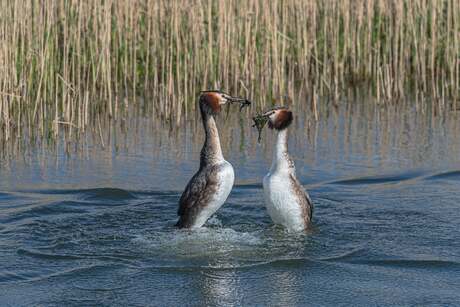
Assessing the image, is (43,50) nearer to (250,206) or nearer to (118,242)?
(250,206)

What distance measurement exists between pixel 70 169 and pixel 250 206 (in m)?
2.10

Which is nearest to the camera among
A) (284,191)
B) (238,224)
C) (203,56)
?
(284,191)

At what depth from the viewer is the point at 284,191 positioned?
7953 millimetres

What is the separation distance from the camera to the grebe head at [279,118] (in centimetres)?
808

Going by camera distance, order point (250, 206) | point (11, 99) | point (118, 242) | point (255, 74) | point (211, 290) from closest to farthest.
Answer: point (211, 290) → point (118, 242) → point (250, 206) → point (11, 99) → point (255, 74)

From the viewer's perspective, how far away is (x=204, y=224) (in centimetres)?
830

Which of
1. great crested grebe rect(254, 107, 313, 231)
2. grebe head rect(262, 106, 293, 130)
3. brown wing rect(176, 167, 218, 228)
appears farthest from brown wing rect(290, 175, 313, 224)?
brown wing rect(176, 167, 218, 228)

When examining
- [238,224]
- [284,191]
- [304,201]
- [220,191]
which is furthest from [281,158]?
[238,224]

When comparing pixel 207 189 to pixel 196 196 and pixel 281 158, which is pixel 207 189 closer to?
pixel 196 196

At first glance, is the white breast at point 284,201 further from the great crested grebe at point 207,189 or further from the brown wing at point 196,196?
the brown wing at point 196,196

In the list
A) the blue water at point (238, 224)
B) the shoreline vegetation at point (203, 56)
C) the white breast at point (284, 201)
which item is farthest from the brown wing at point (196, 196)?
the shoreline vegetation at point (203, 56)

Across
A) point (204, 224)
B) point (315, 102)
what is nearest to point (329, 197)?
point (204, 224)

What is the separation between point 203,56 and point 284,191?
5183 mm

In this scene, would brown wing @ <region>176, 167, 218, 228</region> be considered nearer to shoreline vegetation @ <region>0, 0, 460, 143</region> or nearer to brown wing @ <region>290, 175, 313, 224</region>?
brown wing @ <region>290, 175, 313, 224</region>
